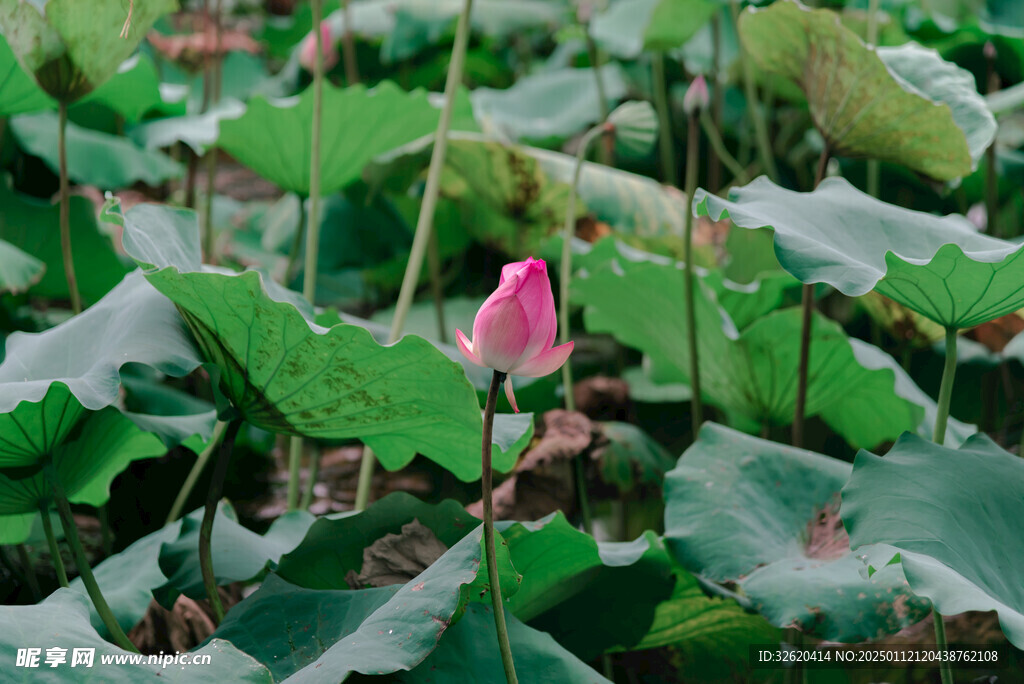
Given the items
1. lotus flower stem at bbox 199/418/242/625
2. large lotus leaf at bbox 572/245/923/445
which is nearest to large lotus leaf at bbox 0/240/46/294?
lotus flower stem at bbox 199/418/242/625

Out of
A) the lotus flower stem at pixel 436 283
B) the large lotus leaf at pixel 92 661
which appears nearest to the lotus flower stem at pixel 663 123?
the lotus flower stem at pixel 436 283

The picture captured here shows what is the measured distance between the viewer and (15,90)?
1.14 m

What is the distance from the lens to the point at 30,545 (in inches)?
48.3

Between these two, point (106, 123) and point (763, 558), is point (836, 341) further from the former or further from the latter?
point (106, 123)

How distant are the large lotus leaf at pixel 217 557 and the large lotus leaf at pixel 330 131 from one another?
2.24ft

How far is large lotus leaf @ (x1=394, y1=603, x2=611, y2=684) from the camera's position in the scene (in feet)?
2.13

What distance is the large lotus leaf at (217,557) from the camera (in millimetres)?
830

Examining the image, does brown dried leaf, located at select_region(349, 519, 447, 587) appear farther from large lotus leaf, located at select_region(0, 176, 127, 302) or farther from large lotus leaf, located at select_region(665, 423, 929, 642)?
large lotus leaf, located at select_region(0, 176, 127, 302)

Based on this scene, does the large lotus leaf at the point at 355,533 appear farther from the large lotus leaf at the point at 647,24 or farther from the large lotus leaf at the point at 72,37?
the large lotus leaf at the point at 647,24

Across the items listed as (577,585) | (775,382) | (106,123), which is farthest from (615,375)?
(106,123)

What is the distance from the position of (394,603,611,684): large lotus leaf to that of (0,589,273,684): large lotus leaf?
138 mm

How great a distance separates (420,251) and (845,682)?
2.49 feet

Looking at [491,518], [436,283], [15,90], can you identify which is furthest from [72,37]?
[436,283]

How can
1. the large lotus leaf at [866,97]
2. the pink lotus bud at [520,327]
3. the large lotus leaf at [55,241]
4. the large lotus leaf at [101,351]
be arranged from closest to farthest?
the pink lotus bud at [520,327], the large lotus leaf at [101,351], the large lotus leaf at [866,97], the large lotus leaf at [55,241]
